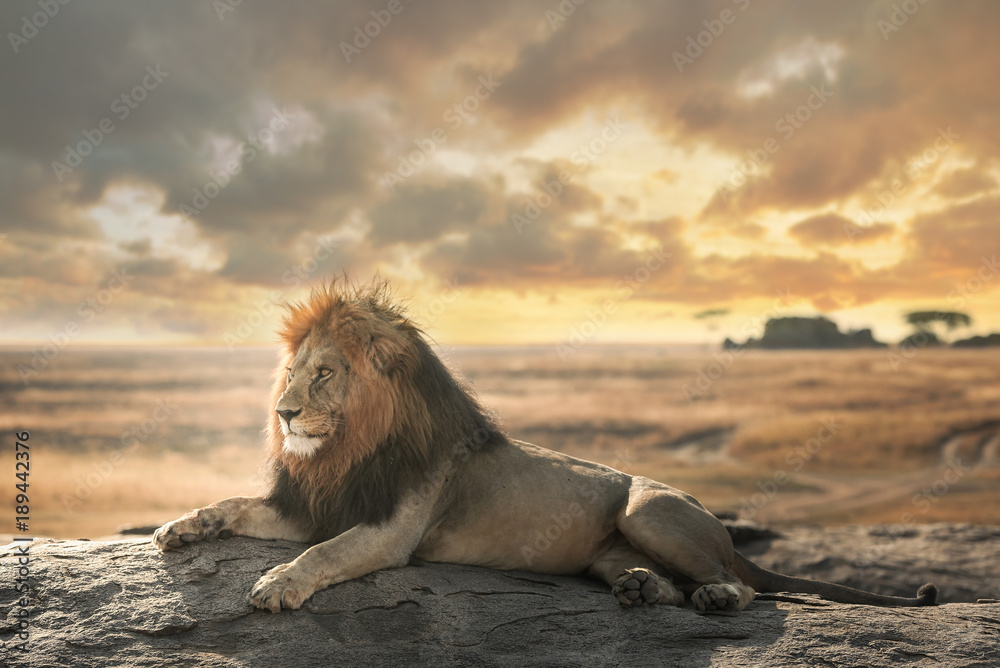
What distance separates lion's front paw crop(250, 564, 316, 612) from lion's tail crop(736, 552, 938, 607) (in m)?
3.14

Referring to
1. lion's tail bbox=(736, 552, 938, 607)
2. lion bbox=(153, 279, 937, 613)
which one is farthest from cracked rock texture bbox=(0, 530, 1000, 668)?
lion's tail bbox=(736, 552, 938, 607)

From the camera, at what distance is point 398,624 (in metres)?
4.08

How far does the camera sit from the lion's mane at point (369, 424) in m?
4.61

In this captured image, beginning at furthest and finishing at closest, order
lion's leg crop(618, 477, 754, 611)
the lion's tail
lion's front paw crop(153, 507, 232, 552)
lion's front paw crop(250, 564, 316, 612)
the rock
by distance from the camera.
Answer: the rock
the lion's tail
lion's leg crop(618, 477, 754, 611)
lion's front paw crop(153, 507, 232, 552)
lion's front paw crop(250, 564, 316, 612)

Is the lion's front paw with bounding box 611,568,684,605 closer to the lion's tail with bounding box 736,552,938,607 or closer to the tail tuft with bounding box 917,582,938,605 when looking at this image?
the lion's tail with bounding box 736,552,938,607

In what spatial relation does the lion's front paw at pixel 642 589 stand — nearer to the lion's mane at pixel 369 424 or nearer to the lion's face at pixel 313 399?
the lion's mane at pixel 369 424

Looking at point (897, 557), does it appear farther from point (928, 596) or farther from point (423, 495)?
point (423, 495)

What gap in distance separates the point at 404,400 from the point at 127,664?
6.77ft

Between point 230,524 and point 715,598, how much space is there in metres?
3.18

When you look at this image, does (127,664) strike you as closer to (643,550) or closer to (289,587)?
(289,587)

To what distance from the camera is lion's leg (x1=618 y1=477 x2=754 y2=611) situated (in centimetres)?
486

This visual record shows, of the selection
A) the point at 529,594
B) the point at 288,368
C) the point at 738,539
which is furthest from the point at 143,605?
the point at 738,539

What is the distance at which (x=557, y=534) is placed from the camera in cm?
500

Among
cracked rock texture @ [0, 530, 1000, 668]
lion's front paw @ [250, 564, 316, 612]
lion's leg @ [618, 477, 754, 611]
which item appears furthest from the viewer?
lion's leg @ [618, 477, 754, 611]
